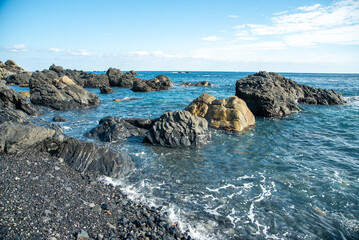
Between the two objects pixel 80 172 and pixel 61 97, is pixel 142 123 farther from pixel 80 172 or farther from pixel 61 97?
pixel 61 97

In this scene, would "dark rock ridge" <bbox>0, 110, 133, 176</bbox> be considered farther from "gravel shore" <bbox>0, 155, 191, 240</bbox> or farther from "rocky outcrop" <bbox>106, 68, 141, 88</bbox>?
"rocky outcrop" <bbox>106, 68, 141, 88</bbox>

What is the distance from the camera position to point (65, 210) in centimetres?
599

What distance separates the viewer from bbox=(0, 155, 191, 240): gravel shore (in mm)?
5141

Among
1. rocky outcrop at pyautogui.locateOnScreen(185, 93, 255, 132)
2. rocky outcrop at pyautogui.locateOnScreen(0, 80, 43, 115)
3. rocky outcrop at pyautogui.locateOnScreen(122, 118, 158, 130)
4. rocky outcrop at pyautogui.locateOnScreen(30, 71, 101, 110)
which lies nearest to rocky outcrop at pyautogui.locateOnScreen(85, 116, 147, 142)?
rocky outcrop at pyautogui.locateOnScreen(122, 118, 158, 130)

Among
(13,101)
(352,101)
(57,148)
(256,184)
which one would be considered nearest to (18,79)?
(13,101)

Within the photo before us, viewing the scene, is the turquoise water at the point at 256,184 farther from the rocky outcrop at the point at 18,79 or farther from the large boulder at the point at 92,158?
the rocky outcrop at the point at 18,79

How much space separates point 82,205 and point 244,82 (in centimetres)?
2261

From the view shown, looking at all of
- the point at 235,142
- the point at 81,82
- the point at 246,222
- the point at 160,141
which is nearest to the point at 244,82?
the point at 235,142

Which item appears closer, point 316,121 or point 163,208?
point 163,208

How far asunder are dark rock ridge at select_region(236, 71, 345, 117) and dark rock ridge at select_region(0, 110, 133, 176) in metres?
15.6

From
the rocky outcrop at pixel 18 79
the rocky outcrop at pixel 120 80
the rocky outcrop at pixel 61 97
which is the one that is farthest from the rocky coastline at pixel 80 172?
the rocky outcrop at pixel 18 79

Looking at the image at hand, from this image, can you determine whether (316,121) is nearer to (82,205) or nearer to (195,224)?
(195,224)

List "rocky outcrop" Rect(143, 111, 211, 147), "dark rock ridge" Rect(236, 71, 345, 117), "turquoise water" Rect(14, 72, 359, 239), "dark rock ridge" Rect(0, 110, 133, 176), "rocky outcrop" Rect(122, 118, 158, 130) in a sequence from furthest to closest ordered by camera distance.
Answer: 1. "dark rock ridge" Rect(236, 71, 345, 117)
2. "rocky outcrop" Rect(122, 118, 158, 130)
3. "rocky outcrop" Rect(143, 111, 211, 147)
4. "dark rock ridge" Rect(0, 110, 133, 176)
5. "turquoise water" Rect(14, 72, 359, 239)

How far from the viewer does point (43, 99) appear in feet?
81.7
